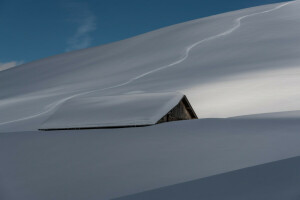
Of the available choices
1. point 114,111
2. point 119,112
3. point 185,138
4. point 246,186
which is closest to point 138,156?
point 185,138

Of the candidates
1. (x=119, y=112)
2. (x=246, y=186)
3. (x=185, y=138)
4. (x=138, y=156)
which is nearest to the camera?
(x=246, y=186)

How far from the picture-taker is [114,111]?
19.0 feet

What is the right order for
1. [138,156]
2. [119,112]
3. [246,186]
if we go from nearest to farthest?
1. [246,186]
2. [138,156]
3. [119,112]

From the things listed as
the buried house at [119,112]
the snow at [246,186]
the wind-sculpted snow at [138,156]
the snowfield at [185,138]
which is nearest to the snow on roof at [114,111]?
the buried house at [119,112]

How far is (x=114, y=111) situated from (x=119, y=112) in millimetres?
121

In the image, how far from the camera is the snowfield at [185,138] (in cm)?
281

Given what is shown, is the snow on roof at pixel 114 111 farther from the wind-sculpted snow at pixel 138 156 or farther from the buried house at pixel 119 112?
the wind-sculpted snow at pixel 138 156

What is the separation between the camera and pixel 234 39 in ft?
46.1

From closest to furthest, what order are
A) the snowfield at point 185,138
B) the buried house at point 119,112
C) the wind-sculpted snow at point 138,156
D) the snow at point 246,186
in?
the snow at point 246,186, the snowfield at point 185,138, the wind-sculpted snow at point 138,156, the buried house at point 119,112

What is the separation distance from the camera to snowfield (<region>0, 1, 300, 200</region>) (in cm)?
281

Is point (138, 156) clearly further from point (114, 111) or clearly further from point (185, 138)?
point (114, 111)

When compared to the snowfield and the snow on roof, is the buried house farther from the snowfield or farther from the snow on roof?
the snowfield

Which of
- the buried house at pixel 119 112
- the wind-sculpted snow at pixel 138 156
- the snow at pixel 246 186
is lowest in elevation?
the snow at pixel 246 186

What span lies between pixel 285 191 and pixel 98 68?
13.2 m
